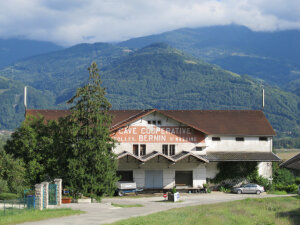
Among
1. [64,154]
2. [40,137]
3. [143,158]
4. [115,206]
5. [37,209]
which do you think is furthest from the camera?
[143,158]

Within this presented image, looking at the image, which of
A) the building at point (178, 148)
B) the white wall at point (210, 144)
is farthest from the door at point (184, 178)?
the white wall at point (210, 144)

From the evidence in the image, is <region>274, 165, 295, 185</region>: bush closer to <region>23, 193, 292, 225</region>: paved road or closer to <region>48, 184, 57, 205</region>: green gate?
<region>23, 193, 292, 225</region>: paved road

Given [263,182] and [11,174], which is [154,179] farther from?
[11,174]

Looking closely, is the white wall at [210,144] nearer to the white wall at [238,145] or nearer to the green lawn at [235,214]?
the white wall at [238,145]

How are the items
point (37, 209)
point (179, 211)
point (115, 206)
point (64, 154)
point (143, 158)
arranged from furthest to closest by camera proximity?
point (143, 158), point (64, 154), point (115, 206), point (179, 211), point (37, 209)

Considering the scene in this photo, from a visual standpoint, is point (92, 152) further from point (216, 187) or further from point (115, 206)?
point (216, 187)

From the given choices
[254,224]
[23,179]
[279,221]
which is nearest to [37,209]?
[23,179]

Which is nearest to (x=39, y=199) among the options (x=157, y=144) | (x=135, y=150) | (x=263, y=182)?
(x=135, y=150)

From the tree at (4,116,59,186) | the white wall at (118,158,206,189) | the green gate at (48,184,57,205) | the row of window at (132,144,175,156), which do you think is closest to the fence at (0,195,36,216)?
the green gate at (48,184,57,205)

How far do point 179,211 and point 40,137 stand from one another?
1946cm

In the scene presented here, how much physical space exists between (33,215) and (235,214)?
16001 millimetres

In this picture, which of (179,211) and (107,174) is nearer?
(179,211)

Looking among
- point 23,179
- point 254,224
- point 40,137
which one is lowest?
point 254,224

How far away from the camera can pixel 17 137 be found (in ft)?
164
